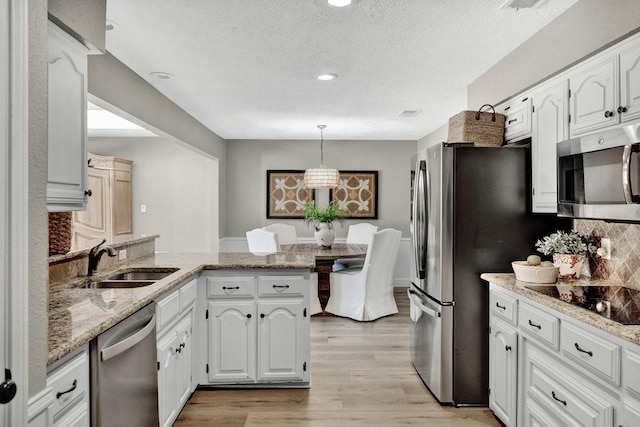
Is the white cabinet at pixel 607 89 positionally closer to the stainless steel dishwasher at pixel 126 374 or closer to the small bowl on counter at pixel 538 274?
the small bowl on counter at pixel 538 274

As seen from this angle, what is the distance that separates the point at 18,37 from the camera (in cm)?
107

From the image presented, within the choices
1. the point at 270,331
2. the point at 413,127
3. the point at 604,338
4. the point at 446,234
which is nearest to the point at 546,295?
the point at 604,338

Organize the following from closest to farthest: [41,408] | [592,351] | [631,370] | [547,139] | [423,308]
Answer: [41,408] < [631,370] < [592,351] < [547,139] < [423,308]

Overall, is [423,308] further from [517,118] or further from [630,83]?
[630,83]

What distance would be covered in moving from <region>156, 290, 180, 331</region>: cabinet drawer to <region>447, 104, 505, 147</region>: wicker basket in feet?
6.87

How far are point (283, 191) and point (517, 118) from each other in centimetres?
458

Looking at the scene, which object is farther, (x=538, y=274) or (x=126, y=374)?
(x=538, y=274)

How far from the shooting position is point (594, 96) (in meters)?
2.26

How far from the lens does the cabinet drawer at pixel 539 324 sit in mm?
2051

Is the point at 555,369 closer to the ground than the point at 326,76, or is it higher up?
closer to the ground

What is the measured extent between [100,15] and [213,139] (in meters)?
4.54

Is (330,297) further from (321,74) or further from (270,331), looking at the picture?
(321,74)

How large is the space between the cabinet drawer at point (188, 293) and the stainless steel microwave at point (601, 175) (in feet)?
7.09

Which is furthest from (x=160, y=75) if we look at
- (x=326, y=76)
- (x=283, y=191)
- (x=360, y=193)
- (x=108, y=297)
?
(x=360, y=193)
